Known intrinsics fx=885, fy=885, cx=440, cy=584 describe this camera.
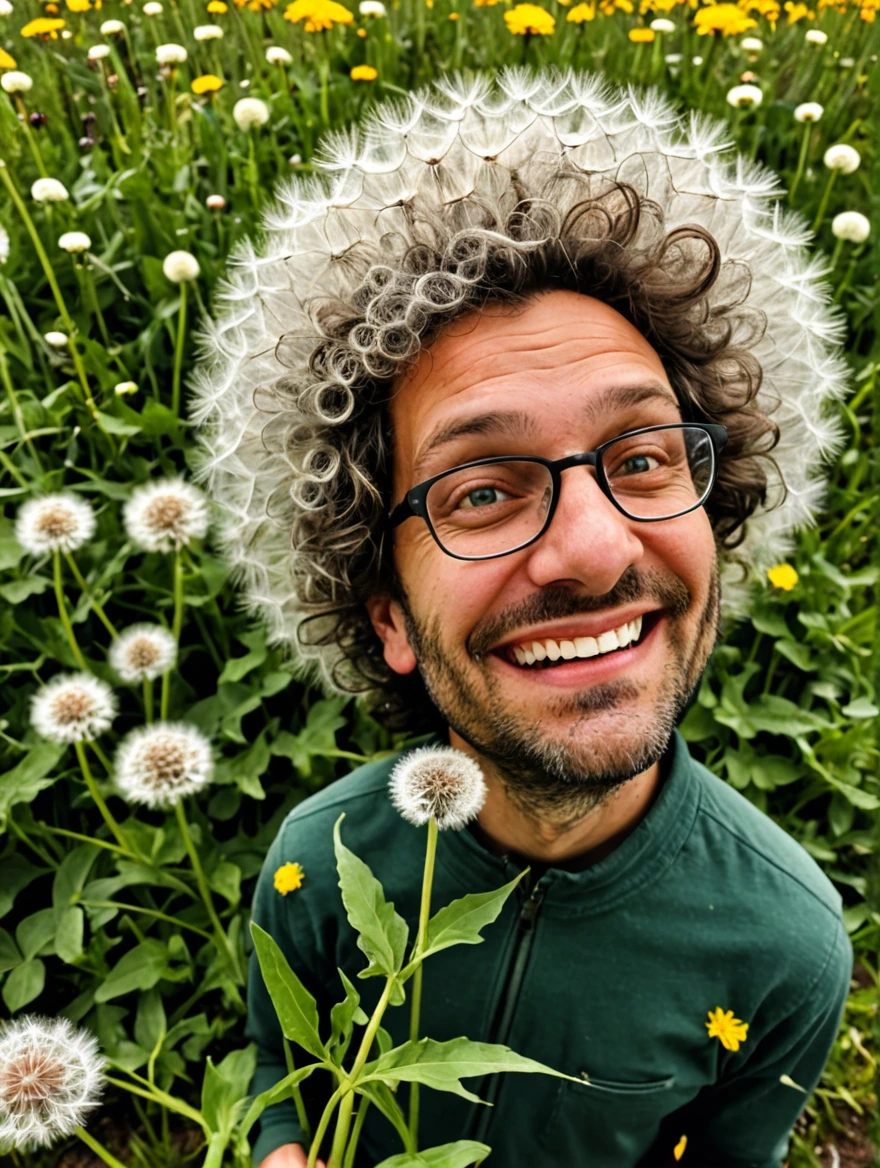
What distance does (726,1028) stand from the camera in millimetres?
1410

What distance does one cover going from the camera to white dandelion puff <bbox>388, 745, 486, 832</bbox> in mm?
1130

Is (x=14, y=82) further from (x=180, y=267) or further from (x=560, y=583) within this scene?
(x=560, y=583)

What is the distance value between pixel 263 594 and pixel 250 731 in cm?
58

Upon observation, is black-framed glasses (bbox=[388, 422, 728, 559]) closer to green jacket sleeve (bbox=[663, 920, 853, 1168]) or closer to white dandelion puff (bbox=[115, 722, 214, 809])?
white dandelion puff (bbox=[115, 722, 214, 809])

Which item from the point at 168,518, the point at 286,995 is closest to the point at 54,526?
the point at 168,518

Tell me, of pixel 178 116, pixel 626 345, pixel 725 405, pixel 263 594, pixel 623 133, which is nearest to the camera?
pixel 626 345

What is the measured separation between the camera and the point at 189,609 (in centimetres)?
239

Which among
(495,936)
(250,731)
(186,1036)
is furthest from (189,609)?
(495,936)

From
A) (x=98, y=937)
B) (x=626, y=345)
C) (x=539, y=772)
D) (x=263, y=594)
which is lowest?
(x=98, y=937)

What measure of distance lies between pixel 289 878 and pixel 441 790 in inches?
22.9

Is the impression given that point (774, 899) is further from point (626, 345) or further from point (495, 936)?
point (626, 345)

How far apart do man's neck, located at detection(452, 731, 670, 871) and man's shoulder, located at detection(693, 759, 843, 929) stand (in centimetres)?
11

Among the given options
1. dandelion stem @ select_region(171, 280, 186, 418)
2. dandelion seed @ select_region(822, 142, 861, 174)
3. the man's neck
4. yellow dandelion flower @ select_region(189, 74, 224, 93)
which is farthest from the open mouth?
yellow dandelion flower @ select_region(189, 74, 224, 93)

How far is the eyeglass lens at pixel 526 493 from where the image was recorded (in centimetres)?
130
